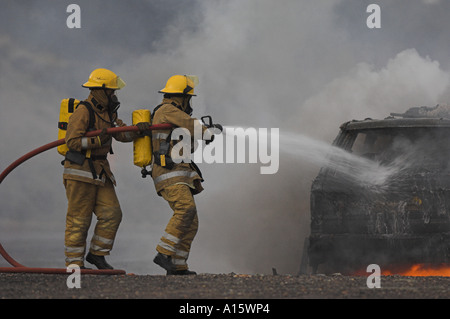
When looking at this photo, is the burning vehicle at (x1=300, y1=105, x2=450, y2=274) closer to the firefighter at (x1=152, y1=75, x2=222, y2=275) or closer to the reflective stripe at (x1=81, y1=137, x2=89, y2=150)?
the firefighter at (x1=152, y1=75, x2=222, y2=275)

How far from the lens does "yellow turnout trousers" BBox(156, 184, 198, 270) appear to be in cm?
664

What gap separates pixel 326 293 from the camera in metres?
4.93

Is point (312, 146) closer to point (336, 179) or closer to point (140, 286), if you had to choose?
point (336, 179)

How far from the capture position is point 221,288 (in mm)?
5184

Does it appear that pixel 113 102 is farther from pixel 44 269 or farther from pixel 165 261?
pixel 44 269

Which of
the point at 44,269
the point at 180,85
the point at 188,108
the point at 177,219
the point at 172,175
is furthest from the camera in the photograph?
the point at 188,108

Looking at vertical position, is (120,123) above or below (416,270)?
above

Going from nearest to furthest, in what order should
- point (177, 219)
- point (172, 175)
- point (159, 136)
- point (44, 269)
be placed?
1. point (44, 269)
2. point (177, 219)
3. point (172, 175)
4. point (159, 136)

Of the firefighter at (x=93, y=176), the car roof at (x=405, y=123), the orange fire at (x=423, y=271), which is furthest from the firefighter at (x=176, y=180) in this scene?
the orange fire at (x=423, y=271)

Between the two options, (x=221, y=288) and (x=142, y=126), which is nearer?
(x=221, y=288)

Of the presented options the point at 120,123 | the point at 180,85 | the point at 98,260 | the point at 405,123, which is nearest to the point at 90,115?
the point at 120,123

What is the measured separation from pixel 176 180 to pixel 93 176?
31.2 inches

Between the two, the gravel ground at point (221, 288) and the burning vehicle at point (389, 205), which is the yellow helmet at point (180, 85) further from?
the gravel ground at point (221, 288)
